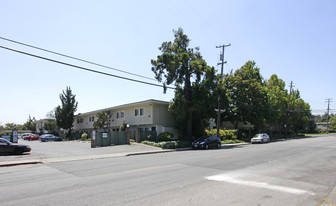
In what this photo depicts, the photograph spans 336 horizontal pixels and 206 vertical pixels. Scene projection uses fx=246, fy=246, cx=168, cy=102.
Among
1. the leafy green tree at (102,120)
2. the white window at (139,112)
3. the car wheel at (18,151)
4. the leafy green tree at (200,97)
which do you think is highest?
the leafy green tree at (200,97)

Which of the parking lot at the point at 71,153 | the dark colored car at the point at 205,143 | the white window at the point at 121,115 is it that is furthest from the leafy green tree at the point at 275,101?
the parking lot at the point at 71,153

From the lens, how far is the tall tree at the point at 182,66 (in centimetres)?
2820

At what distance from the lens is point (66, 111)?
4847cm

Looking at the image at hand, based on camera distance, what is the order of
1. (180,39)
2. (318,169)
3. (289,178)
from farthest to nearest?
(180,39), (318,169), (289,178)

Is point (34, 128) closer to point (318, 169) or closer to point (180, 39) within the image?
point (180, 39)

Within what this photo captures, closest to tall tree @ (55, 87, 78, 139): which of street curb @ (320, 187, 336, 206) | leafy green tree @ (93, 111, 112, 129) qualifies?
leafy green tree @ (93, 111, 112, 129)

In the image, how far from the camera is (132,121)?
35.0 meters

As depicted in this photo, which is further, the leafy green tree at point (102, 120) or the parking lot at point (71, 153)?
the leafy green tree at point (102, 120)

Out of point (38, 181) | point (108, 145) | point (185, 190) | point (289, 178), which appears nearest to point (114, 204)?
point (185, 190)

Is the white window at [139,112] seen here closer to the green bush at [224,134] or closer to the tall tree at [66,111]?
the green bush at [224,134]

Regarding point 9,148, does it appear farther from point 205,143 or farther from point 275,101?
point 275,101

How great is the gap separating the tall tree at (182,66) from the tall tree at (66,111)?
1052 inches

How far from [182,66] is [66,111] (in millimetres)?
29840

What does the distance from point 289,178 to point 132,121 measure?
2746 centimetres
